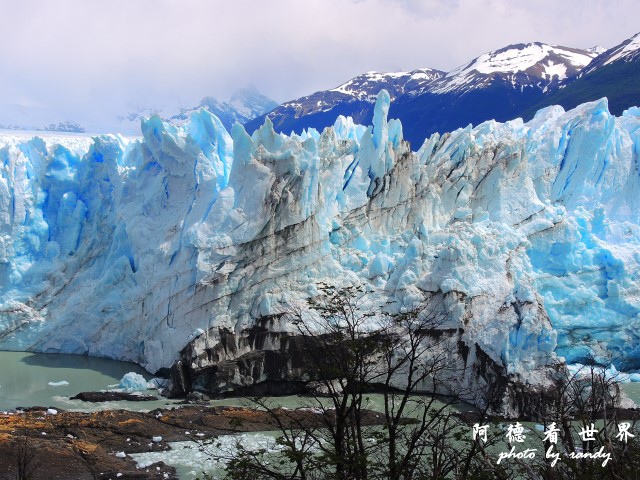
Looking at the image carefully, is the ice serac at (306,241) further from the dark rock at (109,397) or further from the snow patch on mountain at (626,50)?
the snow patch on mountain at (626,50)

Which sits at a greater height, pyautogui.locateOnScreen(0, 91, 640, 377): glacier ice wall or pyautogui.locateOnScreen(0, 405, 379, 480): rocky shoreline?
pyautogui.locateOnScreen(0, 91, 640, 377): glacier ice wall

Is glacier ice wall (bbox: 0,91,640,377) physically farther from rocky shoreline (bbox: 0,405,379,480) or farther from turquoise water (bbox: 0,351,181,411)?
rocky shoreline (bbox: 0,405,379,480)

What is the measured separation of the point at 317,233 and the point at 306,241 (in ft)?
1.69

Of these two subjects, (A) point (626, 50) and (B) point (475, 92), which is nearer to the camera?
(A) point (626, 50)

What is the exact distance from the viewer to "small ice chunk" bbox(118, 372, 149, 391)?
19625 millimetres

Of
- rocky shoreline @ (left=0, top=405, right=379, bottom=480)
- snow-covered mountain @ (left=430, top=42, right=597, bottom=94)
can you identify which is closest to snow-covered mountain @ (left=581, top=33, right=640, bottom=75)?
snow-covered mountain @ (left=430, top=42, right=597, bottom=94)

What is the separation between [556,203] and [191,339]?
13.8 meters

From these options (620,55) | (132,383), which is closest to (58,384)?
(132,383)

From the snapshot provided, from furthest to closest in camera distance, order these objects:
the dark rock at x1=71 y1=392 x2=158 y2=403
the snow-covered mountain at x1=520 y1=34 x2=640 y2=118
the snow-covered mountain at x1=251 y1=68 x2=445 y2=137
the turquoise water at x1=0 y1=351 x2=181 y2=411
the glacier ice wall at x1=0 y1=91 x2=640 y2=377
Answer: the snow-covered mountain at x1=251 y1=68 x2=445 y2=137 → the snow-covered mountain at x1=520 y1=34 x2=640 y2=118 → the glacier ice wall at x1=0 y1=91 x2=640 y2=377 → the dark rock at x1=71 y1=392 x2=158 y2=403 → the turquoise water at x1=0 y1=351 x2=181 y2=411

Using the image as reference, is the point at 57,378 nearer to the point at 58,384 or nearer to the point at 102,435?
the point at 58,384

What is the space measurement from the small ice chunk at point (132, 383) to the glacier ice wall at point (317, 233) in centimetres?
102

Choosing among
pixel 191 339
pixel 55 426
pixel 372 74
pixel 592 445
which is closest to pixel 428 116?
pixel 372 74

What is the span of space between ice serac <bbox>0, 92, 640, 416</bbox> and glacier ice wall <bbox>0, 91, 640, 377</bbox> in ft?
0.18

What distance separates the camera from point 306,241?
21.4 metres
